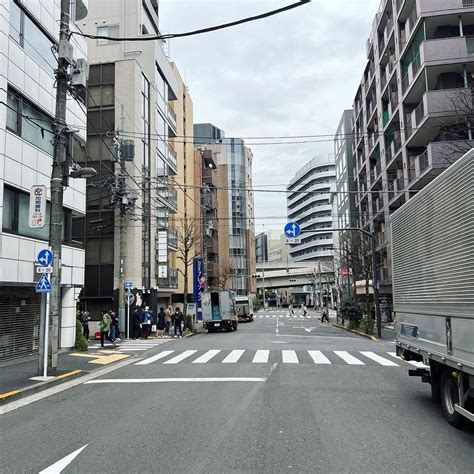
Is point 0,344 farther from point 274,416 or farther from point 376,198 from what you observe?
point 376,198

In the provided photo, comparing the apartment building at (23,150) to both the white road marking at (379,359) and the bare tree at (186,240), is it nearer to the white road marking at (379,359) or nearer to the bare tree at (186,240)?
the white road marking at (379,359)

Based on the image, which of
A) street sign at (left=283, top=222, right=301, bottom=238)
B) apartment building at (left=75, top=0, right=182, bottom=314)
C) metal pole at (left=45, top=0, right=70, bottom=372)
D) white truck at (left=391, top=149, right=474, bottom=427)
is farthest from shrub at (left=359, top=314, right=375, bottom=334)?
metal pole at (left=45, top=0, right=70, bottom=372)

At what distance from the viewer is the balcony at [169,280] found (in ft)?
121

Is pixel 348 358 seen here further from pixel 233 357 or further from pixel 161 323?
pixel 161 323

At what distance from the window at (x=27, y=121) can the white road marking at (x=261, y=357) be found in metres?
9.46

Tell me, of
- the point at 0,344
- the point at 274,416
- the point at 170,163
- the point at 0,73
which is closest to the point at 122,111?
the point at 170,163

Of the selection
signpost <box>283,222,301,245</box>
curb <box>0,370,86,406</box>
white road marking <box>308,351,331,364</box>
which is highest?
signpost <box>283,222,301,245</box>

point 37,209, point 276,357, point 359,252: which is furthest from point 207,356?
point 359,252

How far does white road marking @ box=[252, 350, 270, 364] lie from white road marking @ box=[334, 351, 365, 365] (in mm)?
2546

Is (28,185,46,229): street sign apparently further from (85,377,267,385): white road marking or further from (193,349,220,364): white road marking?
(193,349,220,364): white road marking

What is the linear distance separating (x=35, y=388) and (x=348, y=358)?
32.6ft

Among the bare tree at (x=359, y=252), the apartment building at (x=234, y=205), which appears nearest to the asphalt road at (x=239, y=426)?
the bare tree at (x=359, y=252)

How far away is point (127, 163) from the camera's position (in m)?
33.3

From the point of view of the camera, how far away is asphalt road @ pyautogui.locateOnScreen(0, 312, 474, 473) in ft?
18.5
